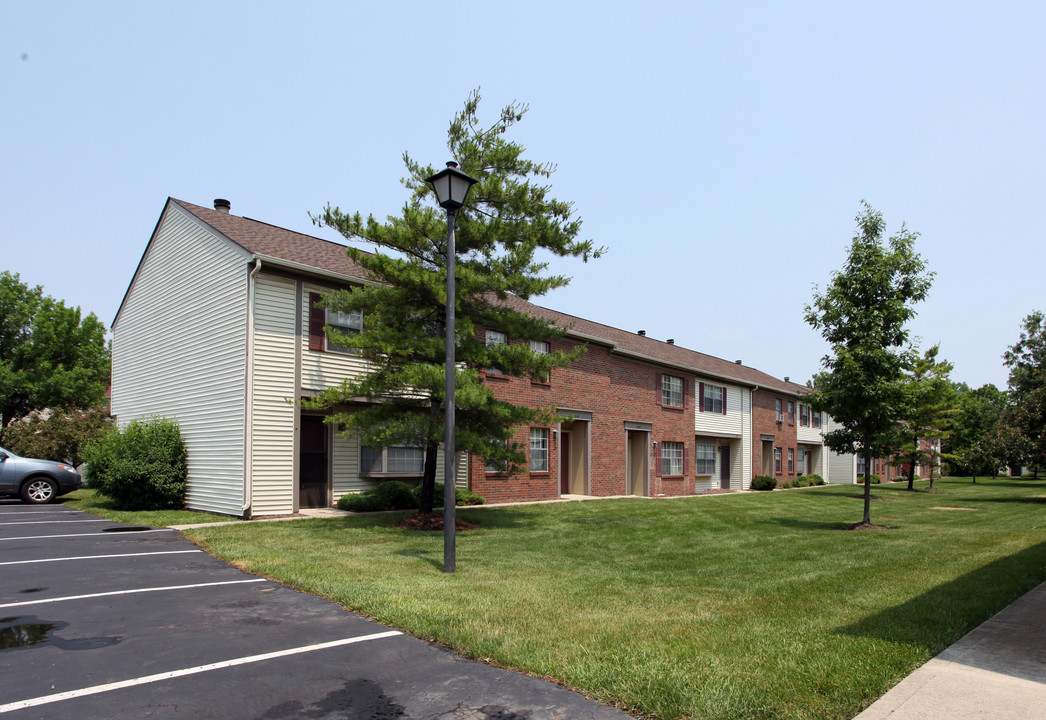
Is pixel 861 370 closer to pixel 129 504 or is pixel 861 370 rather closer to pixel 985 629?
pixel 985 629

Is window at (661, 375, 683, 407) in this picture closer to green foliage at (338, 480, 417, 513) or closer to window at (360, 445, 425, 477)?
window at (360, 445, 425, 477)

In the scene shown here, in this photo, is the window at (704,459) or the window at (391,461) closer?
the window at (391,461)

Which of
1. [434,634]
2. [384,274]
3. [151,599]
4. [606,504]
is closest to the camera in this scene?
[434,634]

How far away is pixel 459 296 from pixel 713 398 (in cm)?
2186

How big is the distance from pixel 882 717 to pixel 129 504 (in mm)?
A: 17447

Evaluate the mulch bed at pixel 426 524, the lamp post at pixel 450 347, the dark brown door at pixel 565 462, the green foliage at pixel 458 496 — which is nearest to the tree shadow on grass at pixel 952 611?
the lamp post at pixel 450 347

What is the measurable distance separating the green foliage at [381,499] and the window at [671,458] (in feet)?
47.1

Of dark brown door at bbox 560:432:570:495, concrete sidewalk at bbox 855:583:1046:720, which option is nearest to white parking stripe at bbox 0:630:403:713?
concrete sidewalk at bbox 855:583:1046:720

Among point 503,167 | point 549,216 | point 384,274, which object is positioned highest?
point 503,167

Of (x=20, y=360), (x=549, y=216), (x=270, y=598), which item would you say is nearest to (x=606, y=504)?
(x=549, y=216)

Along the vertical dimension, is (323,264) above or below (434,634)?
above

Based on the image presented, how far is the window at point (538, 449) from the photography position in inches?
878

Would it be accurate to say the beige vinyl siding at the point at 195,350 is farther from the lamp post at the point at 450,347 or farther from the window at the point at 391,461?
the lamp post at the point at 450,347

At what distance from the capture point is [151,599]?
7.30 metres
